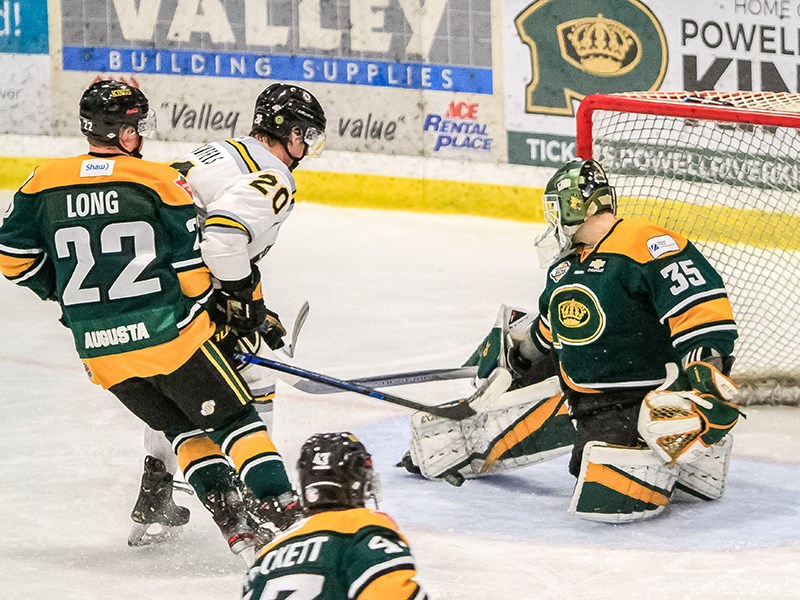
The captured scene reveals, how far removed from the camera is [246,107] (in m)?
6.56

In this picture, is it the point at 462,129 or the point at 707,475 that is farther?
the point at 462,129

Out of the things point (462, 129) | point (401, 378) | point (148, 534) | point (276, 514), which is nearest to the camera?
point (276, 514)

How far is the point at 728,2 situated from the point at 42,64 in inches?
119

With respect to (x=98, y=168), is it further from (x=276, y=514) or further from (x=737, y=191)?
(x=737, y=191)

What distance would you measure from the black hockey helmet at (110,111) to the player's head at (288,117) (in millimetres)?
297

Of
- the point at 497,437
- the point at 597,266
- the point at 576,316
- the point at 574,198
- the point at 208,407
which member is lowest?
the point at 497,437

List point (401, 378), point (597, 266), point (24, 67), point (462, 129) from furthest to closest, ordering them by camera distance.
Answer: point (462, 129)
point (24, 67)
point (401, 378)
point (597, 266)

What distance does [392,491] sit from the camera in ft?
11.9

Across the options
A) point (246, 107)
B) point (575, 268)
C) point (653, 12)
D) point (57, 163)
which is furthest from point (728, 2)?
point (57, 163)

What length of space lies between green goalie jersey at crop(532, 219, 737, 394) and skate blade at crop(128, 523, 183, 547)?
100 cm

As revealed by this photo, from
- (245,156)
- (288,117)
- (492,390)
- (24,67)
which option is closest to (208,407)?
(245,156)

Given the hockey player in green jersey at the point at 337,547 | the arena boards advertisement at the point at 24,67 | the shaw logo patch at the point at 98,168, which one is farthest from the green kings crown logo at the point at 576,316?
the arena boards advertisement at the point at 24,67

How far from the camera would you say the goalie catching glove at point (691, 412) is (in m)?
3.17

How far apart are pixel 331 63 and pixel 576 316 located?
3484mm
